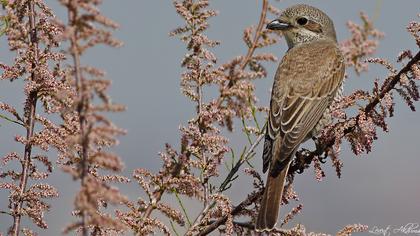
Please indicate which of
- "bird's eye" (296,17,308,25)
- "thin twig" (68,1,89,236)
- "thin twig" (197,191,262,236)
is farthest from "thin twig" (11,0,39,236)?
"bird's eye" (296,17,308,25)

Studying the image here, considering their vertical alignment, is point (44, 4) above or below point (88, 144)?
above

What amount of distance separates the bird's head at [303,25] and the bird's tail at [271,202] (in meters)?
2.62

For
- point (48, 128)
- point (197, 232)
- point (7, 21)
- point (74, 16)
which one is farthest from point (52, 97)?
point (74, 16)

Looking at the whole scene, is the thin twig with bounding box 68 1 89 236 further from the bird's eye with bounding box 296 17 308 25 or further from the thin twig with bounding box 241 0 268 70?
the bird's eye with bounding box 296 17 308 25

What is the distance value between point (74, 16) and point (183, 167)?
2.14 metres

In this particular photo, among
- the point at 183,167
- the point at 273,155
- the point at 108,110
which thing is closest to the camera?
the point at 108,110

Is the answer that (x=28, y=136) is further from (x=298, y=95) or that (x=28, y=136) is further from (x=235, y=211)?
(x=298, y=95)

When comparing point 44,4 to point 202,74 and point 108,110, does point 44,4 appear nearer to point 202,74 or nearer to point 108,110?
point 202,74

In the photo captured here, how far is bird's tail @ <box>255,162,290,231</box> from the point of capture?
12.5 feet

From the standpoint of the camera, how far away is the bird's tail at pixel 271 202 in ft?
12.5

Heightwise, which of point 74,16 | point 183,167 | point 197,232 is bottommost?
point 74,16

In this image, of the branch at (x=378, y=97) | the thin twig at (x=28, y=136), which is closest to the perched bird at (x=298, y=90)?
the branch at (x=378, y=97)

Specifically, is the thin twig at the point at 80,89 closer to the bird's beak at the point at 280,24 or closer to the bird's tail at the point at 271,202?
the bird's tail at the point at 271,202

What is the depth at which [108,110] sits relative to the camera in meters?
1.78
